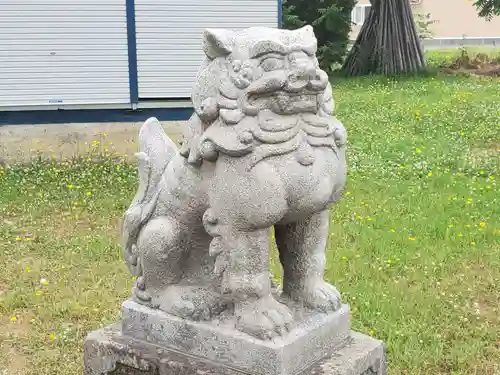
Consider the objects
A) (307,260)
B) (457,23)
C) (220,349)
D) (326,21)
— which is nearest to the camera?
(220,349)

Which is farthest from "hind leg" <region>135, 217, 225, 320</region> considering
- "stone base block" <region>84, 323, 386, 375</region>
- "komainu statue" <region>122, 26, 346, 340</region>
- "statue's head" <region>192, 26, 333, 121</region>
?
"statue's head" <region>192, 26, 333, 121</region>

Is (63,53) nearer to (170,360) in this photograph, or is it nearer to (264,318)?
(170,360)

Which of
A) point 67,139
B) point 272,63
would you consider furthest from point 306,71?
point 67,139

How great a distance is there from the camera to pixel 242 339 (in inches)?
95.2

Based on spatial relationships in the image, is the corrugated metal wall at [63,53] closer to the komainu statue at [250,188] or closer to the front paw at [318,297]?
the komainu statue at [250,188]

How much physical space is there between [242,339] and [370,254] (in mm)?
3120

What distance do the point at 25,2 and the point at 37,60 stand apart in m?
0.64

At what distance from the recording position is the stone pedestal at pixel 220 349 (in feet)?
7.89

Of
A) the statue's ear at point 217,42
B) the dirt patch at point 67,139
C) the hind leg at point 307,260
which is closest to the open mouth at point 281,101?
the statue's ear at point 217,42

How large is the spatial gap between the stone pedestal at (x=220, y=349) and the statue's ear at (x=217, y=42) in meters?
0.95

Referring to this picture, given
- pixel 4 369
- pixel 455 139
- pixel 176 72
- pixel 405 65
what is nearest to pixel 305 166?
pixel 4 369

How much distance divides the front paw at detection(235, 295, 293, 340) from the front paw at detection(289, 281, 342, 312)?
17cm

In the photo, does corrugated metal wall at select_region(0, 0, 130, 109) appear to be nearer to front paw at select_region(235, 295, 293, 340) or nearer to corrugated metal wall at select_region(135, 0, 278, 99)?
corrugated metal wall at select_region(135, 0, 278, 99)

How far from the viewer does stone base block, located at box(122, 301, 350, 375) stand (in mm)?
2377
